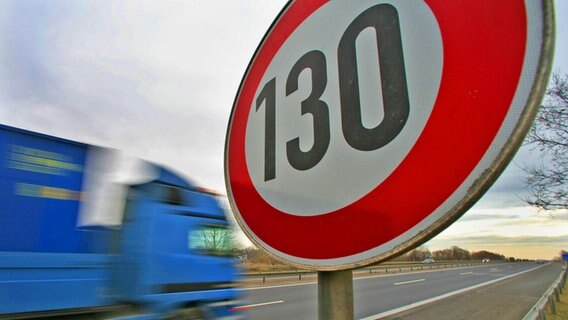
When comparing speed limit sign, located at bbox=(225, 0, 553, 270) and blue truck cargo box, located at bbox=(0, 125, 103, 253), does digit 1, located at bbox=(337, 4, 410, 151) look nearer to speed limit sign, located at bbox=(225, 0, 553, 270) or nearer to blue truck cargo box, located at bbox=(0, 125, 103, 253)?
speed limit sign, located at bbox=(225, 0, 553, 270)

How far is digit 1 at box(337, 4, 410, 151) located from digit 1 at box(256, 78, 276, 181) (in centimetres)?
27

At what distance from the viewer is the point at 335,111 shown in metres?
0.83

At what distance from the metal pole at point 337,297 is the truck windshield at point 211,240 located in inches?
178

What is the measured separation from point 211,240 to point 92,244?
2.09 meters

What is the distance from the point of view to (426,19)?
2.29ft

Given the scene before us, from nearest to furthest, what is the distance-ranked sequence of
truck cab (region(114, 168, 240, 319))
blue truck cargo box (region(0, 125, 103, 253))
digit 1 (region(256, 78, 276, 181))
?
1. digit 1 (region(256, 78, 276, 181))
2. blue truck cargo box (region(0, 125, 103, 253))
3. truck cab (region(114, 168, 240, 319))

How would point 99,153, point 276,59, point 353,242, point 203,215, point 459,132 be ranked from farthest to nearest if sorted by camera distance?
point 203,215 → point 99,153 → point 276,59 → point 353,242 → point 459,132

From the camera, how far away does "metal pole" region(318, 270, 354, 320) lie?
0.84 meters

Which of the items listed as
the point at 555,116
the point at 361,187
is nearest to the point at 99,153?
the point at 361,187

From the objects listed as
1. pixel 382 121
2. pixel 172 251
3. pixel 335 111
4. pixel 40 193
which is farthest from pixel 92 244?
pixel 382 121

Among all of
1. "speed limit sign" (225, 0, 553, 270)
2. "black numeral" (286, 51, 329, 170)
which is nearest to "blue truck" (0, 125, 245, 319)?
"speed limit sign" (225, 0, 553, 270)

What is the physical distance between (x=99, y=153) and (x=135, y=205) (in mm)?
1183

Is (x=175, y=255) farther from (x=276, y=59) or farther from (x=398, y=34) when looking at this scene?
(x=398, y=34)

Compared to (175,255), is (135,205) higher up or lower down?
higher up
